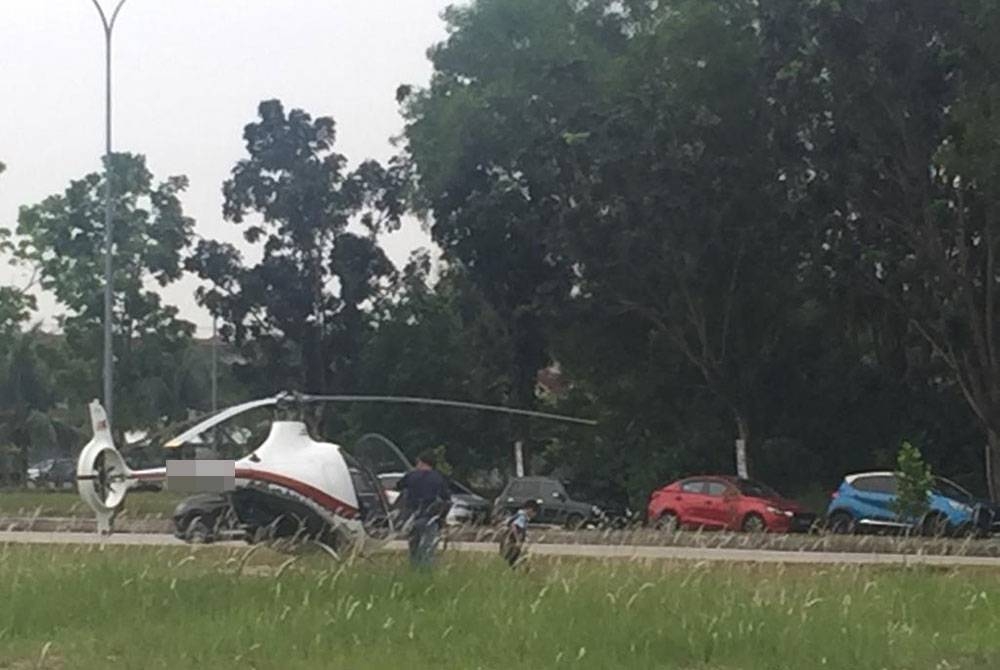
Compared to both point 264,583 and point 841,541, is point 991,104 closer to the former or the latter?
point 841,541

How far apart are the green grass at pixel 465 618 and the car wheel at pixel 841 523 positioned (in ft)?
58.5

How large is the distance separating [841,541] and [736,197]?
16566 mm

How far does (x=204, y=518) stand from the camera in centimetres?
2520

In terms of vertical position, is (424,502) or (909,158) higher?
(909,158)

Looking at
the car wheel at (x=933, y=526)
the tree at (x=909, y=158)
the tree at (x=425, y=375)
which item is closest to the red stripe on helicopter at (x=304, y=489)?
the car wheel at (x=933, y=526)

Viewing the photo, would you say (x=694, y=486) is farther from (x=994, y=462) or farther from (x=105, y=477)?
(x=105, y=477)

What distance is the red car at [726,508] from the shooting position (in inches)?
1395

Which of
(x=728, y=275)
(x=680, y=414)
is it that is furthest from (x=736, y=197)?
(x=680, y=414)

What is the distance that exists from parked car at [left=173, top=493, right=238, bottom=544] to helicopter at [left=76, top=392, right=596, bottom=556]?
32.6 inches

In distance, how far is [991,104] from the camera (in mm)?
33750

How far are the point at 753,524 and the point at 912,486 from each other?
20.9ft

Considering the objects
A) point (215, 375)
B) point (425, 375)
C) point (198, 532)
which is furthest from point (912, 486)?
point (215, 375)

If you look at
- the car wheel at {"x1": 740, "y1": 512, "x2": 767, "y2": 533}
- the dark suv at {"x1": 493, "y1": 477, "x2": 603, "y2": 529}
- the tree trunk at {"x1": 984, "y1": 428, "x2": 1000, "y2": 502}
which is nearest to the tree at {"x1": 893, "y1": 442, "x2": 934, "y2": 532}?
the car wheel at {"x1": 740, "y1": 512, "x2": 767, "y2": 533}

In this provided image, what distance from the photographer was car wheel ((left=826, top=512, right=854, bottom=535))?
113ft
